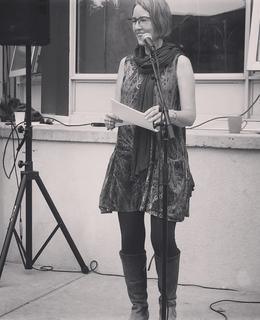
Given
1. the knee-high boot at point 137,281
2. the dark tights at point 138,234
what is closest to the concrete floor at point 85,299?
the knee-high boot at point 137,281

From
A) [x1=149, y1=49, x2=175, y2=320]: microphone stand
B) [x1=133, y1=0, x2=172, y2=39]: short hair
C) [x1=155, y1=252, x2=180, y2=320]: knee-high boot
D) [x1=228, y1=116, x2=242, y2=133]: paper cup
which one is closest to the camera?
[x1=149, y1=49, x2=175, y2=320]: microphone stand

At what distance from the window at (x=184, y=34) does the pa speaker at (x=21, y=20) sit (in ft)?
2.43

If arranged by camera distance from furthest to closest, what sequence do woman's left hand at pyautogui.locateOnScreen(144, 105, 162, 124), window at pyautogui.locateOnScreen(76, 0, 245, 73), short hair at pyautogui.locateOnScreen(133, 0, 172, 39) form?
window at pyautogui.locateOnScreen(76, 0, 245, 73) → short hair at pyautogui.locateOnScreen(133, 0, 172, 39) → woman's left hand at pyautogui.locateOnScreen(144, 105, 162, 124)

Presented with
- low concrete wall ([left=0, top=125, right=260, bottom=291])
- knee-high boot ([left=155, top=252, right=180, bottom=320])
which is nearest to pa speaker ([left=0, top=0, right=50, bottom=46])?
low concrete wall ([left=0, top=125, right=260, bottom=291])

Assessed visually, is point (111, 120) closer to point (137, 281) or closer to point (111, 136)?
point (137, 281)

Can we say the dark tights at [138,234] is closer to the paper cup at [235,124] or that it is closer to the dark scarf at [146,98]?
the dark scarf at [146,98]

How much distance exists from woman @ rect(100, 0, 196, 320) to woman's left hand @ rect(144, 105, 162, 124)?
16 centimetres

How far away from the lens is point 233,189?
425 cm

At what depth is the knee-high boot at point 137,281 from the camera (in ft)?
10.7

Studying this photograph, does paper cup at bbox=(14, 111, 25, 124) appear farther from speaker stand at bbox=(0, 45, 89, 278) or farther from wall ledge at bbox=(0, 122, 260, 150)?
speaker stand at bbox=(0, 45, 89, 278)

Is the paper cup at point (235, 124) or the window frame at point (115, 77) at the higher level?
the window frame at point (115, 77)

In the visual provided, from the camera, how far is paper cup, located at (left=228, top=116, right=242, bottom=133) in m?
4.32

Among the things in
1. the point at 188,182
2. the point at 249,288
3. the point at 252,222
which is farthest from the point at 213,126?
the point at 188,182

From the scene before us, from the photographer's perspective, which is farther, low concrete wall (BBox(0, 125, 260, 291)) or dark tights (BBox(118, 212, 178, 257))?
low concrete wall (BBox(0, 125, 260, 291))
